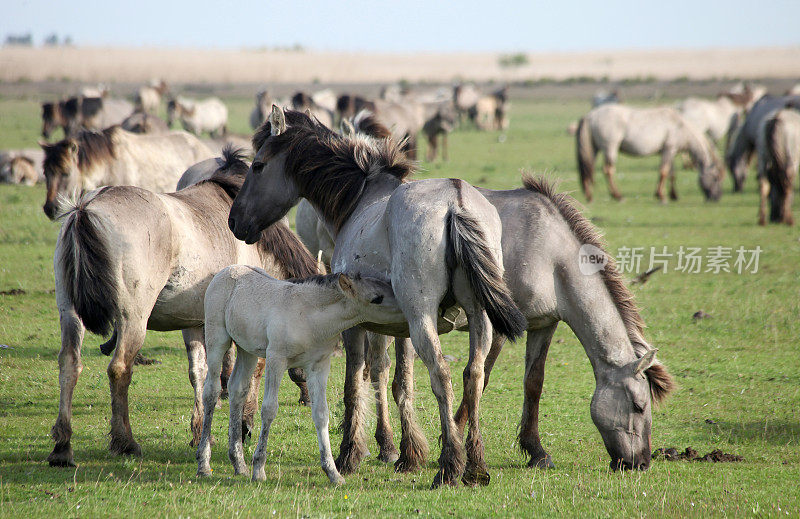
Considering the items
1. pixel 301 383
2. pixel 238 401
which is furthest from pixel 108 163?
pixel 238 401

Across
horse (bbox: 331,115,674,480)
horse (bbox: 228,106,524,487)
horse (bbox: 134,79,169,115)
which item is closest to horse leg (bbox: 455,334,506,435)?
horse (bbox: 331,115,674,480)

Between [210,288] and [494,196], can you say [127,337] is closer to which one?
[210,288]

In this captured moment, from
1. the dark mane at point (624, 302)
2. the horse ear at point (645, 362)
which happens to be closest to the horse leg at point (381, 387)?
the dark mane at point (624, 302)

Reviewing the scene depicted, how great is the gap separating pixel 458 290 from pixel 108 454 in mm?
2888

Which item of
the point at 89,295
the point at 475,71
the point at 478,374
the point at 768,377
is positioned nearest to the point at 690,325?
the point at 768,377

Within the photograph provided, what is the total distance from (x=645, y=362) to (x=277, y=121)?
325cm

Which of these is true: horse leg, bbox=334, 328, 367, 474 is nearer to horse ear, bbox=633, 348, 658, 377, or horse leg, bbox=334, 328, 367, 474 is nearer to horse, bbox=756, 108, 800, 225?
horse ear, bbox=633, 348, 658, 377

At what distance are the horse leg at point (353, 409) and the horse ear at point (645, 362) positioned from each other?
1.91 metres

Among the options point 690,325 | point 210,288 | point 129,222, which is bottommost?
point 690,325

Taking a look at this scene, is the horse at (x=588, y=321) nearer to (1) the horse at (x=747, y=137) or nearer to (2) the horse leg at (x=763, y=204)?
(2) the horse leg at (x=763, y=204)

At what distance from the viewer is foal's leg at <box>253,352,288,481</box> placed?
5113 mm

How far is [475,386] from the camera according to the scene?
16.1 feet

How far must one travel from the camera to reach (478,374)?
4.90 meters

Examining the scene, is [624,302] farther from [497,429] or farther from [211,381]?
Answer: [211,381]
